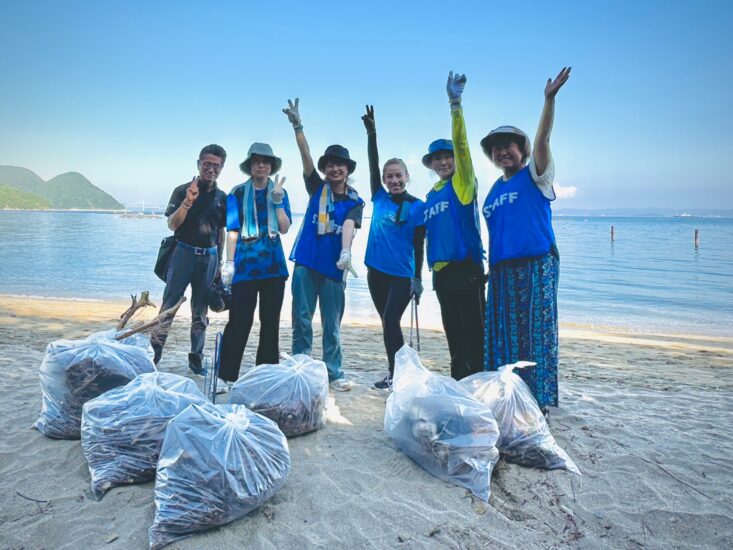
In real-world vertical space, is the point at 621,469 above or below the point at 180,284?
below

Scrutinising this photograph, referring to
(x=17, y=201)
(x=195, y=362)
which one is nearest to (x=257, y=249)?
(x=195, y=362)

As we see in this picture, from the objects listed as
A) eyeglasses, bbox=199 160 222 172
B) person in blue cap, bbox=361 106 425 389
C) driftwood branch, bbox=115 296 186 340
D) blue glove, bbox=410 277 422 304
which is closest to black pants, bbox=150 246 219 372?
driftwood branch, bbox=115 296 186 340

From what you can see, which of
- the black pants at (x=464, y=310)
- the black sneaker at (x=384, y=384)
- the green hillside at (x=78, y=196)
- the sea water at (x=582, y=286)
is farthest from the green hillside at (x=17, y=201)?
the black pants at (x=464, y=310)

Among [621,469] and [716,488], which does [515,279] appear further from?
[716,488]

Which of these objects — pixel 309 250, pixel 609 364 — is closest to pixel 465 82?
pixel 309 250

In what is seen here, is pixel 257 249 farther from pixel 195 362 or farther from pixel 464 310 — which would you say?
pixel 464 310

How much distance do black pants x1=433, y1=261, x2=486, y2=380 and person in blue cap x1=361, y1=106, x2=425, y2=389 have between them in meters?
0.38

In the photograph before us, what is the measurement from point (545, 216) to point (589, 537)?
183 centimetres

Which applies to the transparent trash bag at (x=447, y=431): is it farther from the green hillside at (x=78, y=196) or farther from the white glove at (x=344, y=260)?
the green hillside at (x=78, y=196)

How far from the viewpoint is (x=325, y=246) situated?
3750 mm

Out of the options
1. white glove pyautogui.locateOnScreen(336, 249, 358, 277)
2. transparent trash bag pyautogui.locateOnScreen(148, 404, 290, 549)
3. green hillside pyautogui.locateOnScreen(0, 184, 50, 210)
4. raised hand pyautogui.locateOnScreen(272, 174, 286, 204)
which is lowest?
transparent trash bag pyautogui.locateOnScreen(148, 404, 290, 549)

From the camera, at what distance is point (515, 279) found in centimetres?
299

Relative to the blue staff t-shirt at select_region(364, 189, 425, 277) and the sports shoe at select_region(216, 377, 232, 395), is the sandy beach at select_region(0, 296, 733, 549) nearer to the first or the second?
the sports shoe at select_region(216, 377, 232, 395)

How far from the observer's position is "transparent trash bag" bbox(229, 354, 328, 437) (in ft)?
8.88
